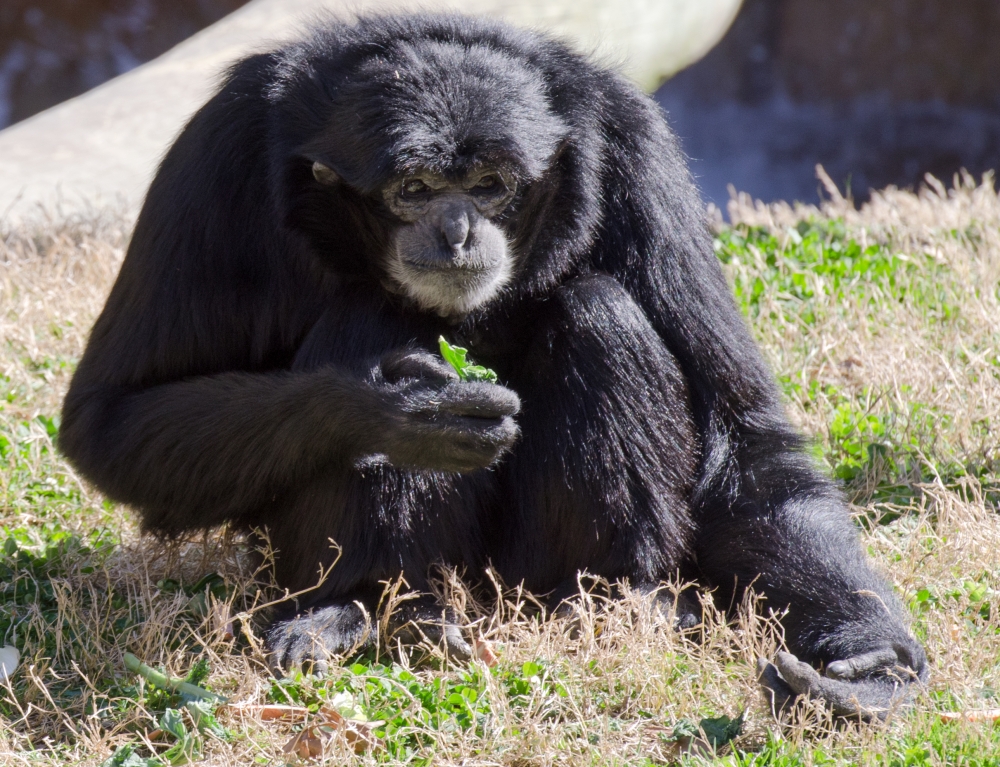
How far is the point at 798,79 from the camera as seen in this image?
16.9m

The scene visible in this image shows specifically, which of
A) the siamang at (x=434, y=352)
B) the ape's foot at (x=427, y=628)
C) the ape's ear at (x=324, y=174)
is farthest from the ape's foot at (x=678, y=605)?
the ape's ear at (x=324, y=174)

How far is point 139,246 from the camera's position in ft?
14.1

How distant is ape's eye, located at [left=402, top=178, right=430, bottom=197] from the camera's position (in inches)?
157

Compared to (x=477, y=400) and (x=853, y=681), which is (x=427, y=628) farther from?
(x=853, y=681)

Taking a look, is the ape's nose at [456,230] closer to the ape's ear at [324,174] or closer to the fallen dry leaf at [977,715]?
the ape's ear at [324,174]

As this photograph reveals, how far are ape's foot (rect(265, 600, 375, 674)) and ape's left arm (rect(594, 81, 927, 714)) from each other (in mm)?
1306

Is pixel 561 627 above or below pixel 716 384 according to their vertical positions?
below

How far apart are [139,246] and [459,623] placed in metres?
1.79

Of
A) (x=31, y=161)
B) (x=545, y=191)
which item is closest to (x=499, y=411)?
(x=545, y=191)

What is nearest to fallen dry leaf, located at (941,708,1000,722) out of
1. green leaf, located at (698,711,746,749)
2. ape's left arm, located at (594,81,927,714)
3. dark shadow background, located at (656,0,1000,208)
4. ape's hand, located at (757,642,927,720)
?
ape's hand, located at (757,642,927,720)

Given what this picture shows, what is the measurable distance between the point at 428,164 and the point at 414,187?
0.55 feet

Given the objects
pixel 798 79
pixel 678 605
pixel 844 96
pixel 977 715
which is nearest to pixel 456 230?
pixel 678 605

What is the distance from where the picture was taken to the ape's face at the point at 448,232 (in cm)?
400

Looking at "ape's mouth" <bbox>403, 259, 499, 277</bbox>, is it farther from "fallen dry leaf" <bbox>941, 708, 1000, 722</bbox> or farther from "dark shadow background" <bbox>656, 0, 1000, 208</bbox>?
"dark shadow background" <bbox>656, 0, 1000, 208</bbox>
